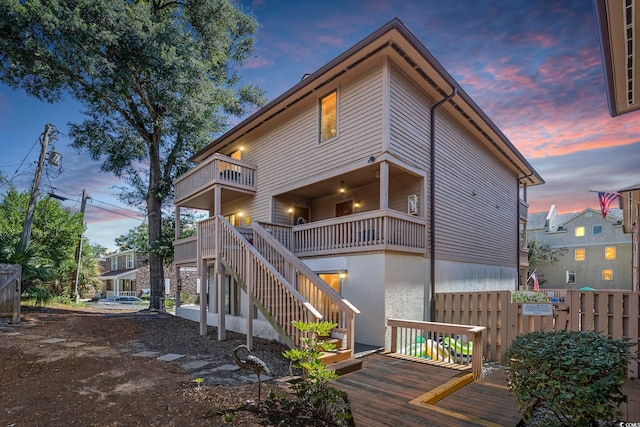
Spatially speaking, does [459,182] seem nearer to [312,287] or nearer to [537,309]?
[537,309]

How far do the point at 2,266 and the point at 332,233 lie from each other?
10531 millimetres

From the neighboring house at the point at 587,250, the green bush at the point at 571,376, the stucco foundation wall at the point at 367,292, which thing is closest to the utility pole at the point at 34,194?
the stucco foundation wall at the point at 367,292

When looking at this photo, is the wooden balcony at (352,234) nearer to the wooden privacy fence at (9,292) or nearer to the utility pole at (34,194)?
the wooden privacy fence at (9,292)

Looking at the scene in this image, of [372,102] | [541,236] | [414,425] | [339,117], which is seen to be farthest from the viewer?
[541,236]

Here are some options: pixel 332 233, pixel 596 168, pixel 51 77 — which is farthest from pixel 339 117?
pixel 596 168

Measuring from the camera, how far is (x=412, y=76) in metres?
9.58

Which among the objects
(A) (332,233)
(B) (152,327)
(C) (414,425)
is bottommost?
(B) (152,327)

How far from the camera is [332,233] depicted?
370 inches

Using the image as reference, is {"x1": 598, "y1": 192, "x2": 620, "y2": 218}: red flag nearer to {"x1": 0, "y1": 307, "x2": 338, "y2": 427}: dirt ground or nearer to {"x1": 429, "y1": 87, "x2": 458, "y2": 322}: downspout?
{"x1": 429, "y1": 87, "x2": 458, "y2": 322}: downspout

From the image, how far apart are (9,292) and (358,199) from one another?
11758mm

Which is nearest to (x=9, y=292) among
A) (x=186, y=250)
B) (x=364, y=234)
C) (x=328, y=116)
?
(x=186, y=250)

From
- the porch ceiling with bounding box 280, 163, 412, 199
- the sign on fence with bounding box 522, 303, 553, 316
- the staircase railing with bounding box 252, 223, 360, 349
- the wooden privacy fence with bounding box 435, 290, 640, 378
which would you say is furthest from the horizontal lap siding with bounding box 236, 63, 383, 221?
the sign on fence with bounding box 522, 303, 553, 316

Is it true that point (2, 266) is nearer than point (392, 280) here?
No

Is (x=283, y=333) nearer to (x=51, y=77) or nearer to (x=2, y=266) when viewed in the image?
(x=2, y=266)
